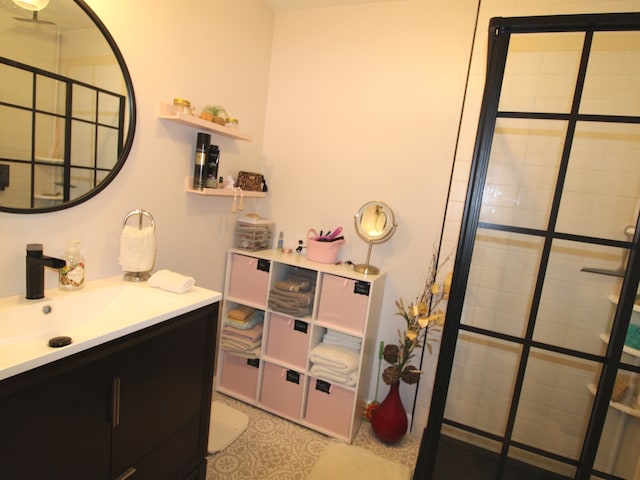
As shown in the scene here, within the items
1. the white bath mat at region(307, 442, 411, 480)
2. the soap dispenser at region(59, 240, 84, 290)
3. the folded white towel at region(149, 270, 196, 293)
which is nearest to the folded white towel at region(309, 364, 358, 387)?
the white bath mat at region(307, 442, 411, 480)

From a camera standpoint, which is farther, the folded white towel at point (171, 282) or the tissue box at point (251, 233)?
the tissue box at point (251, 233)

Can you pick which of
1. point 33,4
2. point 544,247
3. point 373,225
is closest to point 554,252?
point 544,247

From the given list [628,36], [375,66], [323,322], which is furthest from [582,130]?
[323,322]

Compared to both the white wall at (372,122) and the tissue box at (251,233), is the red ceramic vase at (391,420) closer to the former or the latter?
the white wall at (372,122)

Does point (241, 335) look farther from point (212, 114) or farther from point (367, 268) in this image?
point (212, 114)

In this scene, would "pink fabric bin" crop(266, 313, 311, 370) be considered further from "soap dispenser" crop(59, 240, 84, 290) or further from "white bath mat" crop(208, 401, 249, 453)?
"soap dispenser" crop(59, 240, 84, 290)

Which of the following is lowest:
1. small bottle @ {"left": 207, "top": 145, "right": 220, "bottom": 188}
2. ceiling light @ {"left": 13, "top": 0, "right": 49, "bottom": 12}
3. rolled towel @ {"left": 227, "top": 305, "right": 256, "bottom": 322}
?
rolled towel @ {"left": 227, "top": 305, "right": 256, "bottom": 322}

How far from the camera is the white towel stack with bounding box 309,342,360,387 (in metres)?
2.04

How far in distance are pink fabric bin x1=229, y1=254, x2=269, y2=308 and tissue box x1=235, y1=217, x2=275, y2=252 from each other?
10cm

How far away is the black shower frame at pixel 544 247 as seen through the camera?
1319mm

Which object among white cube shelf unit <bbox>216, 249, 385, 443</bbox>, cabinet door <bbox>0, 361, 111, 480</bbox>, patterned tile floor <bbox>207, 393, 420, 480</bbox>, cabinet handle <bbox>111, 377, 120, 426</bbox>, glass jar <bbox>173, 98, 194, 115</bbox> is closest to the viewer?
cabinet door <bbox>0, 361, 111, 480</bbox>

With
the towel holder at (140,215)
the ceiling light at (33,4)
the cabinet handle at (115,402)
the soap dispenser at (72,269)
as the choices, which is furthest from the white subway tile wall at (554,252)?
the ceiling light at (33,4)

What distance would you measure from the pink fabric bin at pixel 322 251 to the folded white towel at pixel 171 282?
34.2 inches

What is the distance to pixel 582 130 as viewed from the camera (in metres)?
1.36
